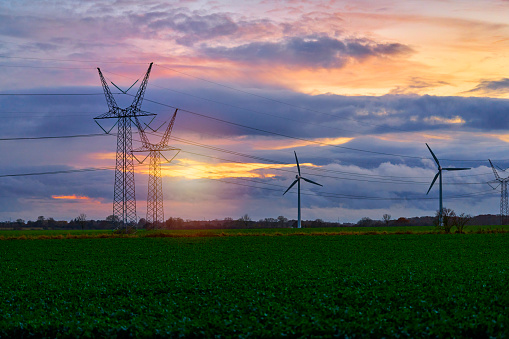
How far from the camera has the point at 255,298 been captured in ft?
92.7

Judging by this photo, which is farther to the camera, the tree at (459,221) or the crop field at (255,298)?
the tree at (459,221)

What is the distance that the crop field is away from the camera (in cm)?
2180

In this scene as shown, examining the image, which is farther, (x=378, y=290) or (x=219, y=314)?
(x=378, y=290)

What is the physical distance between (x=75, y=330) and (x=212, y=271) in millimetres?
18853

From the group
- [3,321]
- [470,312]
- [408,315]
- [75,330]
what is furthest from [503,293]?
[3,321]

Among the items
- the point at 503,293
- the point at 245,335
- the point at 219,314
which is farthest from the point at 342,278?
the point at 245,335

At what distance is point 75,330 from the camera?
915 inches

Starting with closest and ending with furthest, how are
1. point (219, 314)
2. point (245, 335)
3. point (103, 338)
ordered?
1. point (245, 335)
2. point (103, 338)
3. point (219, 314)

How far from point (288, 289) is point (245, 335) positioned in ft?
34.0

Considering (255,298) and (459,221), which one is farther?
Answer: (459,221)

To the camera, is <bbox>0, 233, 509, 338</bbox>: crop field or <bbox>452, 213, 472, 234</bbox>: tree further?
<bbox>452, 213, 472, 234</bbox>: tree

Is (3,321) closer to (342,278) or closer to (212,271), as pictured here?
(212,271)

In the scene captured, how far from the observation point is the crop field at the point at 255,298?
21.8m

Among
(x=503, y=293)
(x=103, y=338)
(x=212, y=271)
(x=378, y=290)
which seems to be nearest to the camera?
(x=103, y=338)
